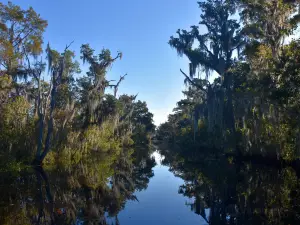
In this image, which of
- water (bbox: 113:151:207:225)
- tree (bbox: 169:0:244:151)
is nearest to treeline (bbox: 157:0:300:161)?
tree (bbox: 169:0:244:151)

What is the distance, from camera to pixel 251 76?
15492mm

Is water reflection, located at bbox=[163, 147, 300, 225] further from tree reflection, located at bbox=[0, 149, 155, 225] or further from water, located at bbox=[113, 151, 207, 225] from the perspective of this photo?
tree reflection, located at bbox=[0, 149, 155, 225]

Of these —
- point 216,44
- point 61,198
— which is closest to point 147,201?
point 61,198

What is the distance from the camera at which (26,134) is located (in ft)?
48.5

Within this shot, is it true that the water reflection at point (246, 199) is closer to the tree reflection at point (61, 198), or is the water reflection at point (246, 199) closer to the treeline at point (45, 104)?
the tree reflection at point (61, 198)

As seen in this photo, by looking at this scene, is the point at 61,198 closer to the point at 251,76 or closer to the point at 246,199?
the point at 246,199

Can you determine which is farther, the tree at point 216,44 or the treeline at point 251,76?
the tree at point 216,44

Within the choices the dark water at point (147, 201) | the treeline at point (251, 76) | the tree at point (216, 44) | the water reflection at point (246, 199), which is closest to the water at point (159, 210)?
the dark water at point (147, 201)

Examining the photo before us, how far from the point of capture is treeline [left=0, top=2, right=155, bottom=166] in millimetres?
14109

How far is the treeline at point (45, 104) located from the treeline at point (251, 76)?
352 inches

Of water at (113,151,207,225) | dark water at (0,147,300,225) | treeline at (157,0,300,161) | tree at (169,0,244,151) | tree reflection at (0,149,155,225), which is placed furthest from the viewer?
tree at (169,0,244,151)

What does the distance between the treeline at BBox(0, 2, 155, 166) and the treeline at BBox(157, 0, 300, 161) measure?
8.95 metres

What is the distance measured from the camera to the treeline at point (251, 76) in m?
11.8

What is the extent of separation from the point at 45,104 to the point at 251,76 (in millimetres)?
12550
